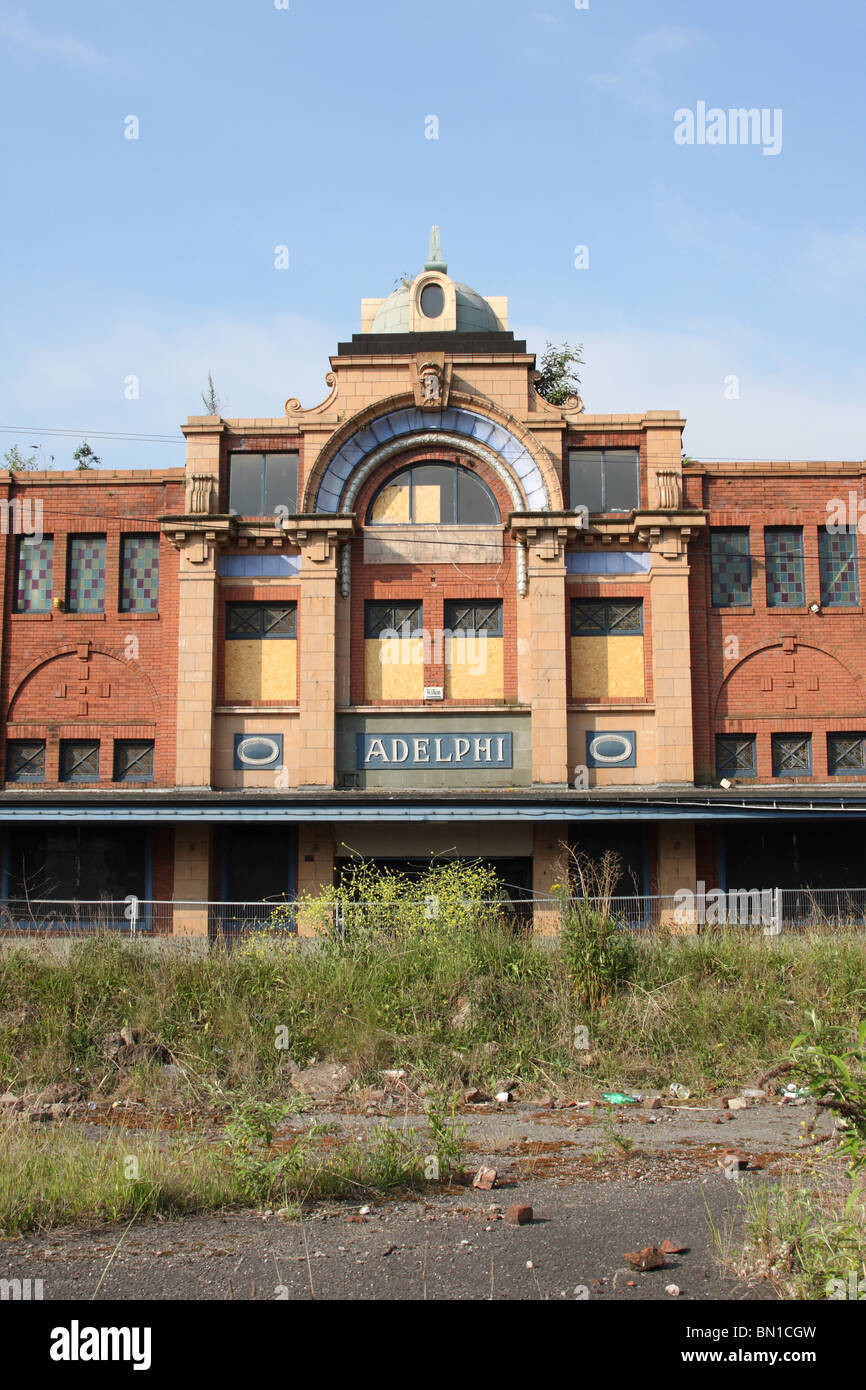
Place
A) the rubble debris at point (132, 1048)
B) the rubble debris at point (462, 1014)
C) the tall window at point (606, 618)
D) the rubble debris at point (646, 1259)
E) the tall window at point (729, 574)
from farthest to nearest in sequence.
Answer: the tall window at point (729, 574) < the tall window at point (606, 618) < the rubble debris at point (462, 1014) < the rubble debris at point (132, 1048) < the rubble debris at point (646, 1259)

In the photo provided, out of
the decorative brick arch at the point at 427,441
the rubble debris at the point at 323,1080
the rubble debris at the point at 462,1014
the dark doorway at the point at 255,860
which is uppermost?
the decorative brick arch at the point at 427,441

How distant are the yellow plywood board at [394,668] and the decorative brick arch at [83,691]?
15.9 ft

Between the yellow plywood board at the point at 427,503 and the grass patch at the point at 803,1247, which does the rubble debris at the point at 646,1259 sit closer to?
the grass patch at the point at 803,1247

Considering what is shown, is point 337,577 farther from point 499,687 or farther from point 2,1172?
point 2,1172

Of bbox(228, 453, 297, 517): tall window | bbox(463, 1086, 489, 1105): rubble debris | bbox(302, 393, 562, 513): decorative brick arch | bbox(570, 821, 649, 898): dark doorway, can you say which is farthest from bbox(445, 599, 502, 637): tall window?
bbox(463, 1086, 489, 1105): rubble debris

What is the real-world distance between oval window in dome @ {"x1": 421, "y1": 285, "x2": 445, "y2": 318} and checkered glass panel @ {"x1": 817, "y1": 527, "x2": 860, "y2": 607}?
1021 cm

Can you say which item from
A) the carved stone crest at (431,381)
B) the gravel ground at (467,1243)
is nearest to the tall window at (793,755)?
the carved stone crest at (431,381)

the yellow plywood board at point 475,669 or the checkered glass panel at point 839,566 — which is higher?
the checkered glass panel at point 839,566

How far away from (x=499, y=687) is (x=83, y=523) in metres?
10.2

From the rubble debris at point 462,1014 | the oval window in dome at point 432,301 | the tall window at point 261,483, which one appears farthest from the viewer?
the oval window in dome at point 432,301

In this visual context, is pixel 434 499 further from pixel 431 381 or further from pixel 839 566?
pixel 839 566

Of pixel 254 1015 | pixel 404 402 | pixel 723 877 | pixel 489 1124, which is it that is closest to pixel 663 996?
pixel 489 1124

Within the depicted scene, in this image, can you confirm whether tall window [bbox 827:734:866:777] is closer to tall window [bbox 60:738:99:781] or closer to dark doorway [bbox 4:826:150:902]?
dark doorway [bbox 4:826:150:902]

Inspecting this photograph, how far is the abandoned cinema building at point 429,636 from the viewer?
2512 cm
